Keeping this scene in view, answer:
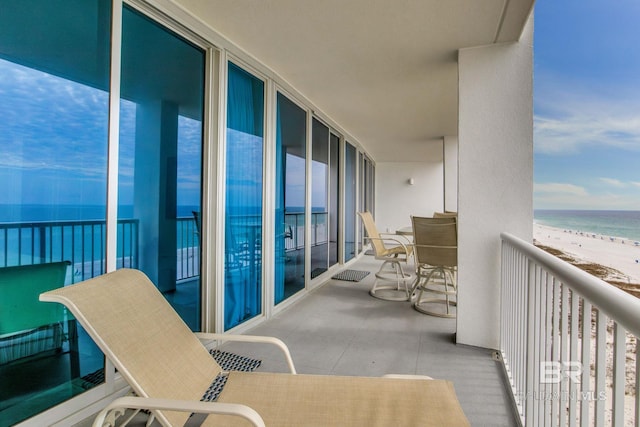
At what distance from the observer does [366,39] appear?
283cm

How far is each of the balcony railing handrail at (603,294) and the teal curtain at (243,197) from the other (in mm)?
Result: 2264

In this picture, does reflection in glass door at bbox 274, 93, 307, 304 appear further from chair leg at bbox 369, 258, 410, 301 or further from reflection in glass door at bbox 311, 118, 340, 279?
chair leg at bbox 369, 258, 410, 301

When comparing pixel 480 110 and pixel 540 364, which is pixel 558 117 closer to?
pixel 480 110

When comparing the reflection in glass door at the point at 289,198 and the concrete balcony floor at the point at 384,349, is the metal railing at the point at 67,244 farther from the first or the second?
the reflection in glass door at the point at 289,198

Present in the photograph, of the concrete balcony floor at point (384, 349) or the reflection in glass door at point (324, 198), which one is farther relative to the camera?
the reflection in glass door at point (324, 198)

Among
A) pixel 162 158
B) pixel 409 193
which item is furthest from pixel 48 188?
pixel 409 193

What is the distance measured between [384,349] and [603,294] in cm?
212

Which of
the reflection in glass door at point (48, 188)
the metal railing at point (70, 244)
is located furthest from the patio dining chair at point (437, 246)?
the reflection in glass door at point (48, 188)

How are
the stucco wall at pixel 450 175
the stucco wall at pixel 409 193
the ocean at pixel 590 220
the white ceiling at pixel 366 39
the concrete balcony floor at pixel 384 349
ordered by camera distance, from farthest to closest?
the ocean at pixel 590 220 < the stucco wall at pixel 409 193 < the stucco wall at pixel 450 175 < the white ceiling at pixel 366 39 < the concrete balcony floor at pixel 384 349

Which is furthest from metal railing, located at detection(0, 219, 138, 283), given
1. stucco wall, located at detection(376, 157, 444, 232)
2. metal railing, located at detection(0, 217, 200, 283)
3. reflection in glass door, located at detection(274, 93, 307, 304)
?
stucco wall, located at detection(376, 157, 444, 232)

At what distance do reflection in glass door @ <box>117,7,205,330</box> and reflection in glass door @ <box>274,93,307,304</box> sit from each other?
1.20 m

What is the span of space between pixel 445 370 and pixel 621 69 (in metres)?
23.3

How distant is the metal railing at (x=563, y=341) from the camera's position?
0.79m

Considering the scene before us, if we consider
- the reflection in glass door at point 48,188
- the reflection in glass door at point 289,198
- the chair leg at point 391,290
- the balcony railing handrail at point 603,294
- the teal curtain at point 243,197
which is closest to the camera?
the balcony railing handrail at point 603,294
